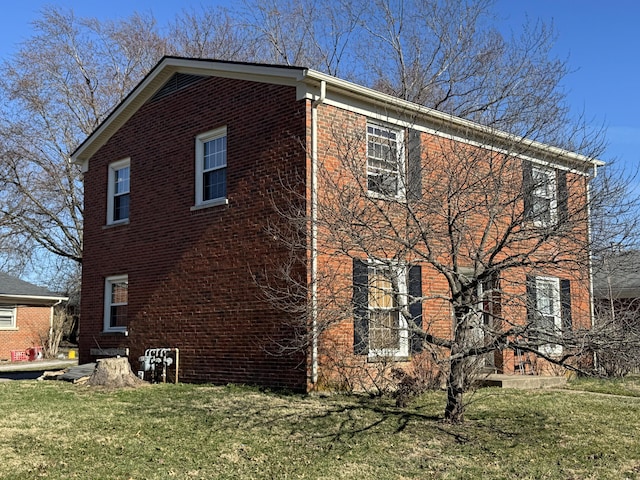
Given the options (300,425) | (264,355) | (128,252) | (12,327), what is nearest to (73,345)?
(12,327)

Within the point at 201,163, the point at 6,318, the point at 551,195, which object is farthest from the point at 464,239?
the point at 6,318

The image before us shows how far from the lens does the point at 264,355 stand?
38.8ft

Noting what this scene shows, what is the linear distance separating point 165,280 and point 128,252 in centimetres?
174

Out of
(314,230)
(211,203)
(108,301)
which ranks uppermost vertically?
(211,203)

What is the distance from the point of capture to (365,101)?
40.9 feet

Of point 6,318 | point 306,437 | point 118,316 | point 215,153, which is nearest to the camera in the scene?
point 306,437

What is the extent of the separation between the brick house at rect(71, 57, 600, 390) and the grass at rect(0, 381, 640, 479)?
1.20 meters

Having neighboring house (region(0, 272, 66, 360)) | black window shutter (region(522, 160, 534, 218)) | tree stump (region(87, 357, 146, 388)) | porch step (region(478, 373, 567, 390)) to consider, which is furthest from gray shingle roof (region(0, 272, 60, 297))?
black window shutter (region(522, 160, 534, 218))

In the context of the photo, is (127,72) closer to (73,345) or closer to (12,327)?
(12,327)

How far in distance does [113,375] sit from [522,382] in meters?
8.08

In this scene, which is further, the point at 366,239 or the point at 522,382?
the point at 522,382

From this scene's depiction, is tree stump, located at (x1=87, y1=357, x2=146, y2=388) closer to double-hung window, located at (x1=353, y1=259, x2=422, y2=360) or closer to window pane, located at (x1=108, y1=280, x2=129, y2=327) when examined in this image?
window pane, located at (x1=108, y1=280, x2=129, y2=327)

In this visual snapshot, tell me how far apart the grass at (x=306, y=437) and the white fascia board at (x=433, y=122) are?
3830 millimetres

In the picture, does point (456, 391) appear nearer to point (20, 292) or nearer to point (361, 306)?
point (361, 306)
